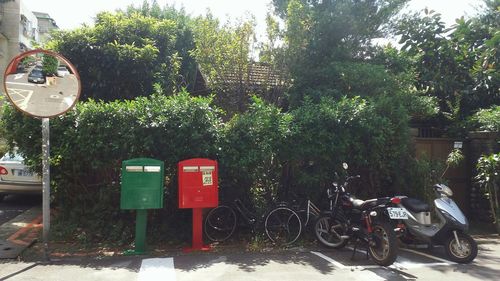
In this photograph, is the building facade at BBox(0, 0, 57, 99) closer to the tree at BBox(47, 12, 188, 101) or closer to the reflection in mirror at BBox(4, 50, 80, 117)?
the tree at BBox(47, 12, 188, 101)

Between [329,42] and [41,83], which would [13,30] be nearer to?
[329,42]

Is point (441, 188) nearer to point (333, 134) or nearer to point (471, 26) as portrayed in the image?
point (333, 134)

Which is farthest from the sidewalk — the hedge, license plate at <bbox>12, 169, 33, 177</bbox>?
license plate at <bbox>12, 169, 33, 177</bbox>

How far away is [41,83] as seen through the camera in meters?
5.98

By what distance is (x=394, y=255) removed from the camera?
568cm

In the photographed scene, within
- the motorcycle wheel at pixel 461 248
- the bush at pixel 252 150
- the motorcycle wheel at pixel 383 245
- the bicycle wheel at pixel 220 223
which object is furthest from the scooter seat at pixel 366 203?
the bicycle wheel at pixel 220 223

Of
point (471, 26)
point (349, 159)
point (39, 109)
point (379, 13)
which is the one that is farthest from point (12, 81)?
point (471, 26)

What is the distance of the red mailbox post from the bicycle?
0.51 meters

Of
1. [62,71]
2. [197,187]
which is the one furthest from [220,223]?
[62,71]

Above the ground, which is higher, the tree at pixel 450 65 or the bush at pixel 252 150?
the tree at pixel 450 65

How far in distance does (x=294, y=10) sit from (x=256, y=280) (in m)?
6.12

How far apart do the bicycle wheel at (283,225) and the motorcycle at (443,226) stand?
64.5 inches

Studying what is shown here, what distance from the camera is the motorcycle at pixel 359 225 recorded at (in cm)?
582

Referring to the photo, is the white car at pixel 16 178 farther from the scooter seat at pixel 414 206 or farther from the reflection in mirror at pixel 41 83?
the scooter seat at pixel 414 206
